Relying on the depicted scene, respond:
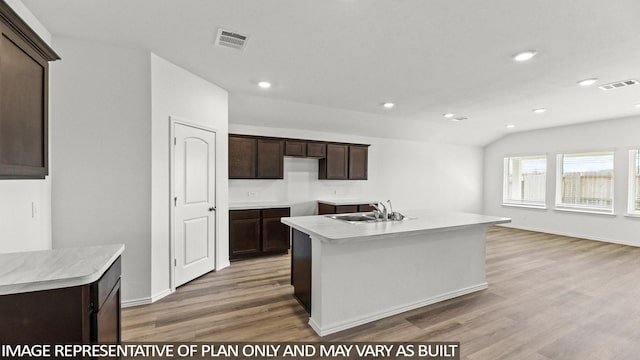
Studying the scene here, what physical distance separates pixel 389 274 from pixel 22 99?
9.53ft

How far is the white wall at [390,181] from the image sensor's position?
5.35 m

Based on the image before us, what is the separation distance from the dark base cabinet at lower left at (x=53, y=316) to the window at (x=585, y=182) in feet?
27.6

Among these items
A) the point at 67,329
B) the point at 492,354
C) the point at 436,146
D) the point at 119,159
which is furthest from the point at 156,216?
the point at 436,146

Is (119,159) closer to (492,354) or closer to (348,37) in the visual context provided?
(348,37)

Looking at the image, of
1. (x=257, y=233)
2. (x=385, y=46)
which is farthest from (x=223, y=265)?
(x=385, y=46)

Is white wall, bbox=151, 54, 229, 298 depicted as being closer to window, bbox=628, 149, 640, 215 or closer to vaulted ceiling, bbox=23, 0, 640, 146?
vaulted ceiling, bbox=23, 0, 640, 146

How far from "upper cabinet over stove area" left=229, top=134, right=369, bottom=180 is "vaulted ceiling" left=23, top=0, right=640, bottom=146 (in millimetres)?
543

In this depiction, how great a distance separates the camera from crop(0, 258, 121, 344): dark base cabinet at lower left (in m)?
1.17

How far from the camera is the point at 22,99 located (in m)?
1.54

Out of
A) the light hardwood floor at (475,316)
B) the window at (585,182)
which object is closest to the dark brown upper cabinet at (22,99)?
the light hardwood floor at (475,316)

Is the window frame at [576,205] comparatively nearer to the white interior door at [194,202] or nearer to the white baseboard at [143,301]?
the white interior door at [194,202]

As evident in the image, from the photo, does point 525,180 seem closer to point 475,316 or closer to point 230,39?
point 475,316

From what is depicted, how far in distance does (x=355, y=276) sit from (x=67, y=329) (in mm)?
1937

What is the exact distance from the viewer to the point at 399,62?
9.98ft
